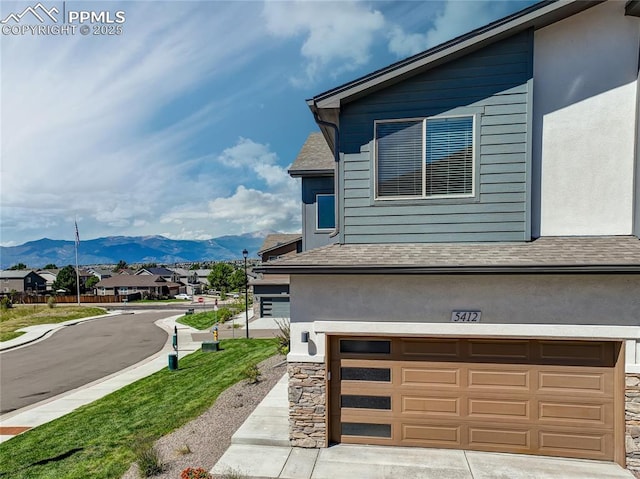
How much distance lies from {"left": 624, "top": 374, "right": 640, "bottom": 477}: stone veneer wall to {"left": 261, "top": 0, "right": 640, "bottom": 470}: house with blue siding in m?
0.03

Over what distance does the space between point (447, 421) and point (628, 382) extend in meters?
2.99

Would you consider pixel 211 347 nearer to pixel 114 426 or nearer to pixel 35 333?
pixel 114 426

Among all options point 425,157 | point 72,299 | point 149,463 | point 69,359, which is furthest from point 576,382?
point 72,299

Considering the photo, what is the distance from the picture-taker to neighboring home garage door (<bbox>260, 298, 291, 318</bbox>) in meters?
27.0

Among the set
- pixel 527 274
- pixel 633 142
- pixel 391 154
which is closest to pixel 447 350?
pixel 527 274

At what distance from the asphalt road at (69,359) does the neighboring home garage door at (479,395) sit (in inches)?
510

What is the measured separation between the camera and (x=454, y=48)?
6254 millimetres

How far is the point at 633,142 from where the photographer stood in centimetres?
611

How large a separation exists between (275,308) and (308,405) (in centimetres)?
2176

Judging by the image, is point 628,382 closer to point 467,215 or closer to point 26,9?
point 467,215

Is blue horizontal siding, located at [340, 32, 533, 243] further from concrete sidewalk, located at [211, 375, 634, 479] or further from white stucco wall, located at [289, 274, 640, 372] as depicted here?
concrete sidewalk, located at [211, 375, 634, 479]

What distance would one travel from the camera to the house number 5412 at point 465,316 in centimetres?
585

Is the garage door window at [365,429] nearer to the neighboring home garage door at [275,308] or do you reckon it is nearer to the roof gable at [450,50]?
the roof gable at [450,50]

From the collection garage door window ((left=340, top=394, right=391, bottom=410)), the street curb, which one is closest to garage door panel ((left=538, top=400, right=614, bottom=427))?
garage door window ((left=340, top=394, right=391, bottom=410))
